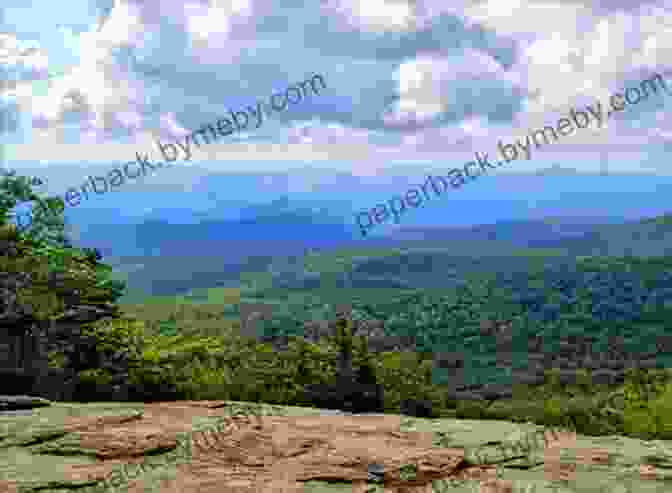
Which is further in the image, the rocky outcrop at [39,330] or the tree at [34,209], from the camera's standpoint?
the tree at [34,209]

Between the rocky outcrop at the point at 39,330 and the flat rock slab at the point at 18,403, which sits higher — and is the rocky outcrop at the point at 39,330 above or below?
above

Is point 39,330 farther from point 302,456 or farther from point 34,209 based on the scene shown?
point 302,456

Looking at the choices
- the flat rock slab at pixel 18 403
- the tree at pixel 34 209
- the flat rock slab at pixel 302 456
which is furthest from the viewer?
the tree at pixel 34 209

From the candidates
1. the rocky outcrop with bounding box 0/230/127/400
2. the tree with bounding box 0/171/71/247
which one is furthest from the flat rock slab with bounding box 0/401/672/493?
the tree with bounding box 0/171/71/247

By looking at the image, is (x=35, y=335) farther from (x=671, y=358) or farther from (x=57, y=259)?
(x=671, y=358)

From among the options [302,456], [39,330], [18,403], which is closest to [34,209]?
[39,330]

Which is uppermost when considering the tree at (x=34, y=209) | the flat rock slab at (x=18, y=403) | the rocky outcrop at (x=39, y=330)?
the tree at (x=34, y=209)

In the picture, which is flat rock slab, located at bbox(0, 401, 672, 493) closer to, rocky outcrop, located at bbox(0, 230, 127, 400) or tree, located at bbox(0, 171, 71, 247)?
rocky outcrop, located at bbox(0, 230, 127, 400)

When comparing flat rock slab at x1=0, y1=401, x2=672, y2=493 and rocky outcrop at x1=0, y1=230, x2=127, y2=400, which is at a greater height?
rocky outcrop at x1=0, y1=230, x2=127, y2=400

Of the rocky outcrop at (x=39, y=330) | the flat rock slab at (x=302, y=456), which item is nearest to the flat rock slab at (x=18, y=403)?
the flat rock slab at (x=302, y=456)

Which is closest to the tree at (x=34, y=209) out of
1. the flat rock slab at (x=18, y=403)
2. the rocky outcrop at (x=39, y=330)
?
the rocky outcrop at (x=39, y=330)

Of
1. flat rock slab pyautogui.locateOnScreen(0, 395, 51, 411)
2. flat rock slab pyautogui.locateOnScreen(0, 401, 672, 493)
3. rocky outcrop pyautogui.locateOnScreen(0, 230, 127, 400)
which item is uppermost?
rocky outcrop pyautogui.locateOnScreen(0, 230, 127, 400)

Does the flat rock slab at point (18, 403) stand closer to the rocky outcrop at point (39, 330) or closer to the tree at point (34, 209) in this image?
the rocky outcrop at point (39, 330)

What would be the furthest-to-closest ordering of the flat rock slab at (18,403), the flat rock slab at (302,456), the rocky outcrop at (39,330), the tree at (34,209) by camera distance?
the tree at (34,209), the rocky outcrop at (39,330), the flat rock slab at (18,403), the flat rock slab at (302,456)
